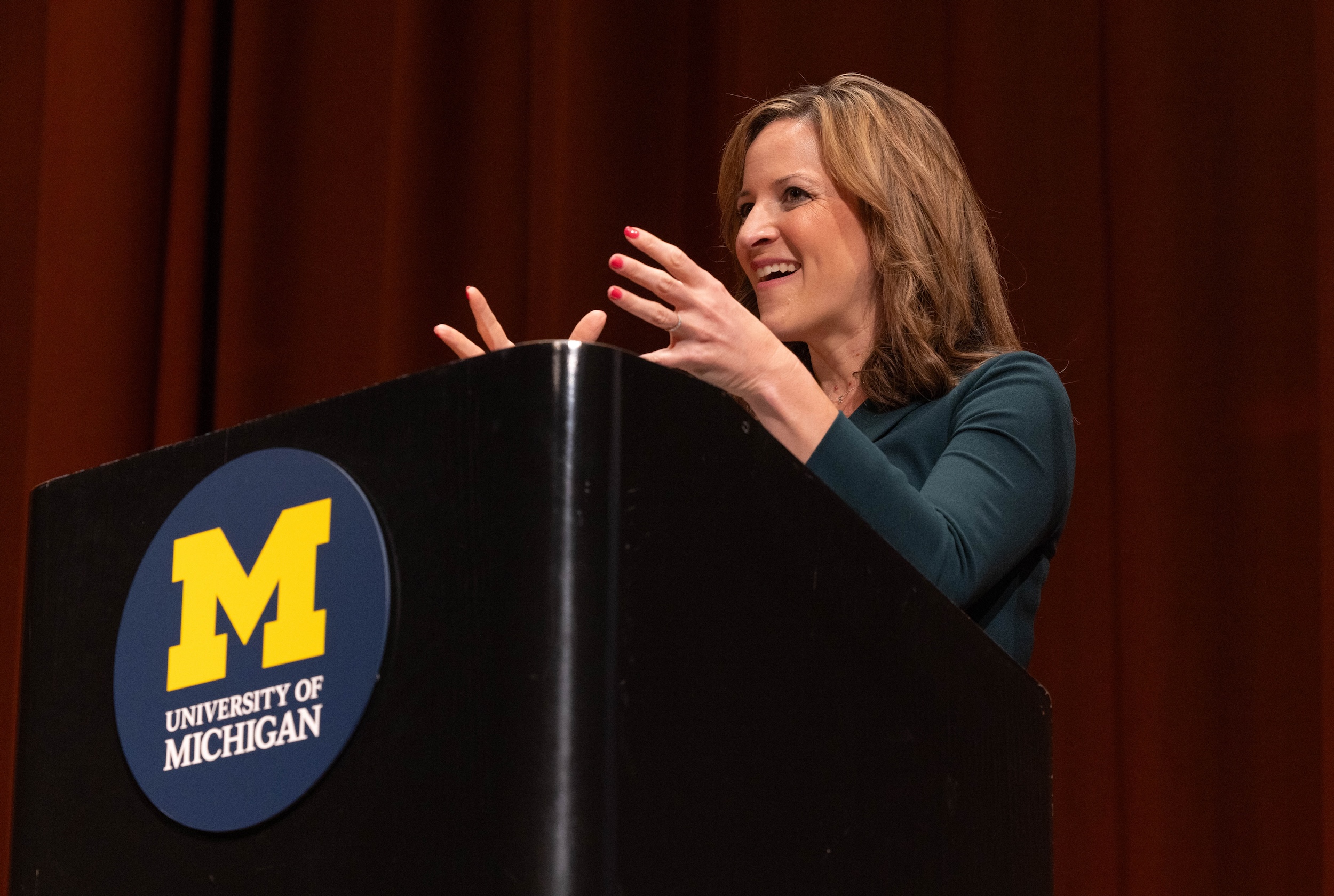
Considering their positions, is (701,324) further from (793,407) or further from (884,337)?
(884,337)

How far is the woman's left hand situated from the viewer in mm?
773

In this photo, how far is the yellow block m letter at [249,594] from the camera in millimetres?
591

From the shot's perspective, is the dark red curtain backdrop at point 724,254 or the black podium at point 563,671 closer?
the black podium at point 563,671

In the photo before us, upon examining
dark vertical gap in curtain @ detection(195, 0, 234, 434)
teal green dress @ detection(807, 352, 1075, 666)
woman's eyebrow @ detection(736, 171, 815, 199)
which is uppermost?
dark vertical gap in curtain @ detection(195, 0, 234, 434)

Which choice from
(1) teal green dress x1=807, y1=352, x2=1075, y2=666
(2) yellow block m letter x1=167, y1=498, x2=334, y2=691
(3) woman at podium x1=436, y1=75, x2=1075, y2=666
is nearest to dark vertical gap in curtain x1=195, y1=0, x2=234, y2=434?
(3) woman at podium x1=436, y1=75, x2=1075, y2=666

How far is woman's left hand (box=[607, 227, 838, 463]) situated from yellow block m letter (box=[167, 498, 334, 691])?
0.21 meters

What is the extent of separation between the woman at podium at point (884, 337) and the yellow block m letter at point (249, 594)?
0.70ft

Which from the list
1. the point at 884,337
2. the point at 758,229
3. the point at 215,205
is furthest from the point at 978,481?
the point at 215,205

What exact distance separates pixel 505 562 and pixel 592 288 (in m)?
1.76

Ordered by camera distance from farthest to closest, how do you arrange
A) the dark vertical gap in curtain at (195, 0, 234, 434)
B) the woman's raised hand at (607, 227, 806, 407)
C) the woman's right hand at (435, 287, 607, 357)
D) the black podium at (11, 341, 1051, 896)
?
the dark vertical gap in curtain at (195, 0, 234, 434), the woman's right hand at (435, 287, 607, 357), the woman's raised hand at (607, 227, 806, 407), the black podium at (11, 341, 1051, 896)

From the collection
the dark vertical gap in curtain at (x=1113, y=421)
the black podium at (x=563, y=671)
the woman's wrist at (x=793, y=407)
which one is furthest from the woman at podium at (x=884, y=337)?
the dark vertical gap in curtain at (x=1113, y=421)

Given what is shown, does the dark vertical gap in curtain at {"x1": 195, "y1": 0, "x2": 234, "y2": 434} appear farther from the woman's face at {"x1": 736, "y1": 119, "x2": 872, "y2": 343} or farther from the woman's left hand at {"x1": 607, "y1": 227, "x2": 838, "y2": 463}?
the woman's left hand at {"x1": 607, "y1": 227, "x2": 838, "y2": 463}

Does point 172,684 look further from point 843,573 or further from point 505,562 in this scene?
point 843,573

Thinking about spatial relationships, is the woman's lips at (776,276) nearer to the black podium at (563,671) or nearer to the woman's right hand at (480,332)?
the woman's right hand at (480,332)
